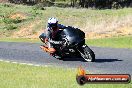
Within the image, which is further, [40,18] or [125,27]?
[40,18]

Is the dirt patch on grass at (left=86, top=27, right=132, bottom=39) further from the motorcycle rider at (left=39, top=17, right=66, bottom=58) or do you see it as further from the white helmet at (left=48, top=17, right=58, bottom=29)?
the white helmet at (left=48, top=17, right=58, bottom=29)

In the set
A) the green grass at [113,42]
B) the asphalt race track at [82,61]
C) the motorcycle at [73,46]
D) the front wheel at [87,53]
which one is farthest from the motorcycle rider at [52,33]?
the green grass at [113,42]

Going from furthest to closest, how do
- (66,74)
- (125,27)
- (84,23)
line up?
(84,23), (125,27), (66,74)

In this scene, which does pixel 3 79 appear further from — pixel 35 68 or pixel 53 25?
pixel 53 25

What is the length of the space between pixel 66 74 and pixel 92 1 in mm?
71269

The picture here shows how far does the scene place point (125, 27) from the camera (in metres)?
29.8

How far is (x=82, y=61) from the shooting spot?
15680 mm

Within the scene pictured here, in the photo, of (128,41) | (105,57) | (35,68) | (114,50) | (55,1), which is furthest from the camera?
(55,1)

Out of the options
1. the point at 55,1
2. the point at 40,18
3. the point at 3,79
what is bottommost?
the point at 55,1

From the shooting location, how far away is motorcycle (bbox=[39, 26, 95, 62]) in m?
15.4

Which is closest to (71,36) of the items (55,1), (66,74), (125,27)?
(66,74)

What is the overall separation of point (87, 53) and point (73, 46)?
66 centimetres

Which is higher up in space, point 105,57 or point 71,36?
point 71,36

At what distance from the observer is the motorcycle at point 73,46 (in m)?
15.4
